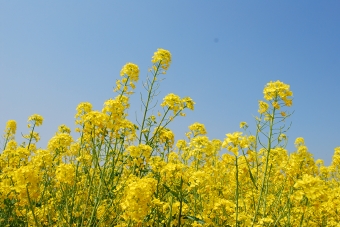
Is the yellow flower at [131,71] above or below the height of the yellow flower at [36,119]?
above

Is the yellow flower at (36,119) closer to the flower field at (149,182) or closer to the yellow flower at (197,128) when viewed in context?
the flower field at (149,182)

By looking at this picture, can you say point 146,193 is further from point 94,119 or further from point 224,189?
point 224,189

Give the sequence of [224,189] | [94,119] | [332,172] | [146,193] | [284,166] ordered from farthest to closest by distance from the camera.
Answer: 1. [332,172]
2. [224,189]
3. [284,166]
4. [94,119]
5. [146,193]

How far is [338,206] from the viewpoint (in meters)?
3.35

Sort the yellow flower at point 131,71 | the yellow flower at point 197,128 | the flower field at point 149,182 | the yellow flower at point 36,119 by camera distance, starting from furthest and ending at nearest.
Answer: the yellow flower at point 36,119, the yellow flower at point 197,128, the yellow flower at point 131,71, the flower field at point 149,182

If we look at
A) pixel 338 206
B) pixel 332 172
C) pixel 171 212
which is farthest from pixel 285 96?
pixel 332 172

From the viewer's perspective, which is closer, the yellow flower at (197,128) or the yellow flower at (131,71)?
the yellow flower at (131,71)

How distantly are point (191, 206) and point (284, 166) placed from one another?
1191 millimetres

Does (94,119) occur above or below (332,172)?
below

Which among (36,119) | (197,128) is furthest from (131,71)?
(36,119)

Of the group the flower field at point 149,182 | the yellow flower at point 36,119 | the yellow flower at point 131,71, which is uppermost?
the yellow flower at point 131,71

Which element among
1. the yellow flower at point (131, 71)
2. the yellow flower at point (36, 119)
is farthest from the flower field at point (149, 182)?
the yellow flower at point (36, 119)

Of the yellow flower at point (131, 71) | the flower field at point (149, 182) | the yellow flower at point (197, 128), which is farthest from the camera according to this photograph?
the yellow flower at point (197, 128)

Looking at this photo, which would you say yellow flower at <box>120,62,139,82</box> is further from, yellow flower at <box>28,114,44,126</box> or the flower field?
yellow flower at <box>28,114,44,126</box>
